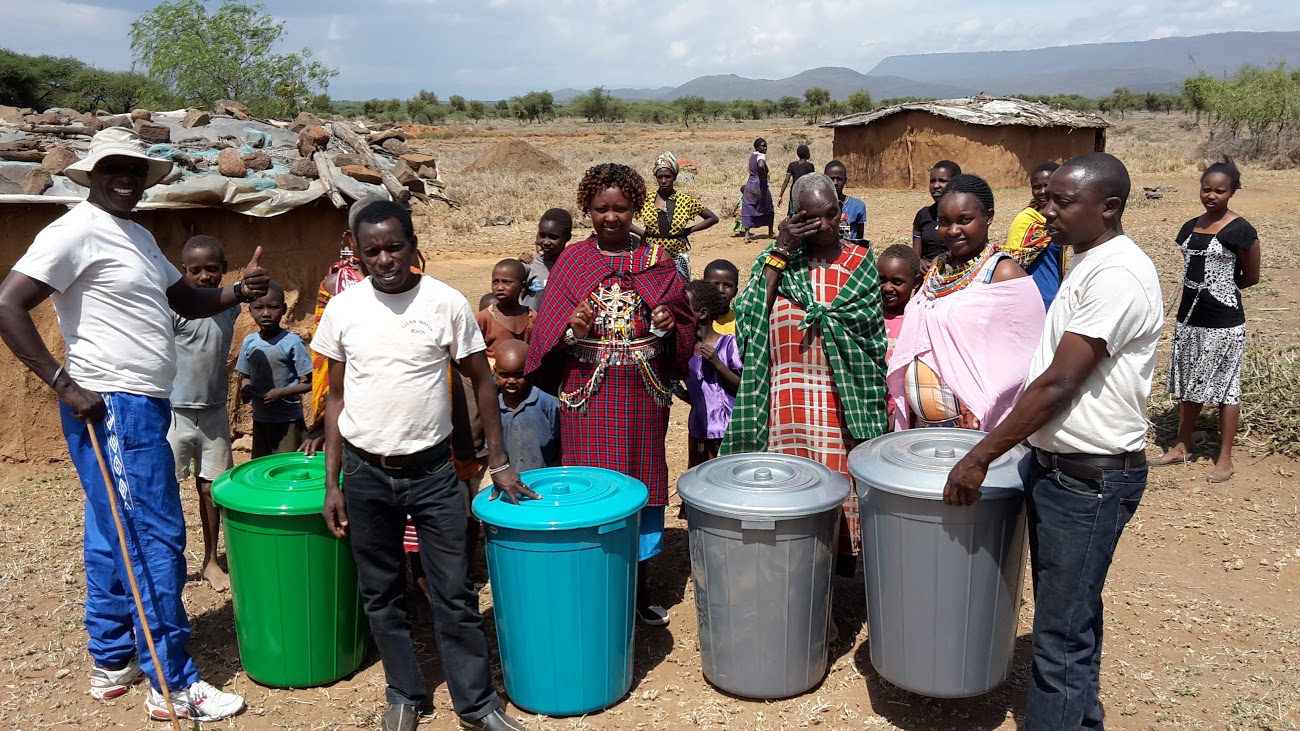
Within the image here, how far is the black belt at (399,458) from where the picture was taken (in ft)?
9.93

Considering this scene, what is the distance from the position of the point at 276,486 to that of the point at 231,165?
3402mm

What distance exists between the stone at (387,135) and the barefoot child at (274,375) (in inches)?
144

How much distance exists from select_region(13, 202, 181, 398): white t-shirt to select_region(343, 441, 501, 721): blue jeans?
0.85 meters

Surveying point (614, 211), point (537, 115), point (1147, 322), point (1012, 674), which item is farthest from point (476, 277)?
point (537, 115)

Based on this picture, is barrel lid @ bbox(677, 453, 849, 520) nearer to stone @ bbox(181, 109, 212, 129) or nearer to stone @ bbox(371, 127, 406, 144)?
stone @ bbox(181, 109, 212, 129)

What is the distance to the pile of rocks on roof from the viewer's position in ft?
18.6

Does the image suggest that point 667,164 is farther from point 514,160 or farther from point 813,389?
point 514,160

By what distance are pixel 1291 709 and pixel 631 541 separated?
2.49 m

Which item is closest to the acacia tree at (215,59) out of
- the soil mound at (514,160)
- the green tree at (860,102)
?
the soil mound at (514,160)

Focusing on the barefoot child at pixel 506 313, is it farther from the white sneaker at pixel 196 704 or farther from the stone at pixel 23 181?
the stone at pixel 23 181

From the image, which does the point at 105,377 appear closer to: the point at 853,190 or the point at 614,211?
the point at 614,211

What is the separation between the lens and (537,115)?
63781mm

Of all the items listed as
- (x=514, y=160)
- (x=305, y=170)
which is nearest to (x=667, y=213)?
(x=305, y=170)

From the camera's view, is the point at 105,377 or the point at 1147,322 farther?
the point at 105,377
